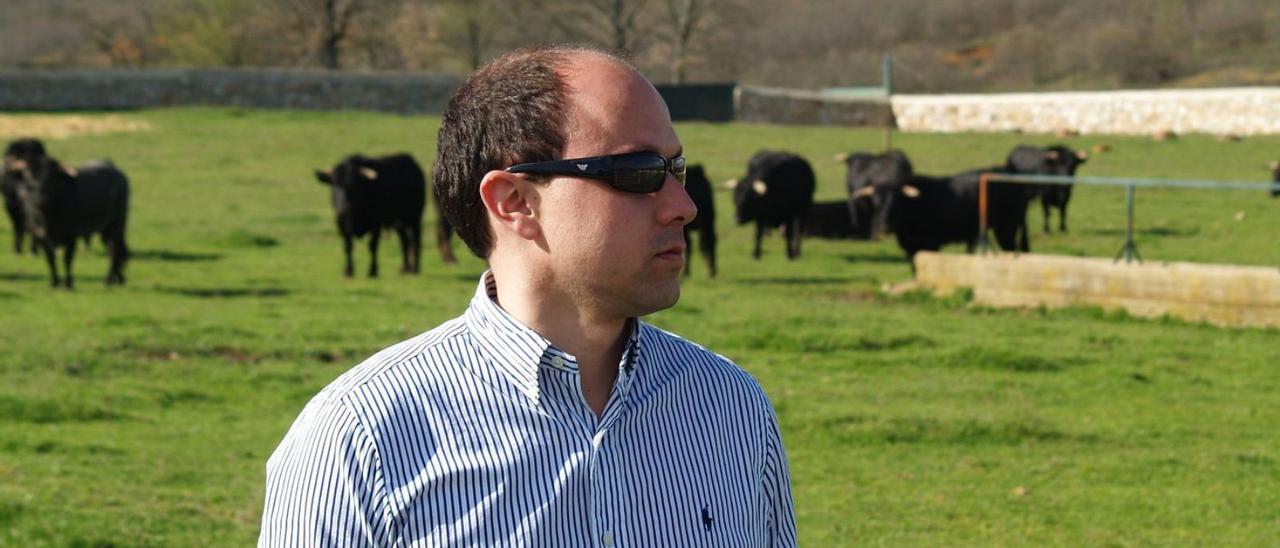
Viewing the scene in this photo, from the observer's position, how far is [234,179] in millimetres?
31906

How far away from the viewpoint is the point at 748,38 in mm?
80250

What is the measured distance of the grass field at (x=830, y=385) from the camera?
7.53 m

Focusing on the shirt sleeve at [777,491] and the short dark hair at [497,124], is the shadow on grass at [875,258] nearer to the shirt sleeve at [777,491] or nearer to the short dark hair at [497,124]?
the shirt sleeve at [777,491]

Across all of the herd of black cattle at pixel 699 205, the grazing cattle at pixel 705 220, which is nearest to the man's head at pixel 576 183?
the herd of black cattle at pixel 699 205

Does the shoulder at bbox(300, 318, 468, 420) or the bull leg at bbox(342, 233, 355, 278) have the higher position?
the shoulder at bbox(300, 318, 468, 420)

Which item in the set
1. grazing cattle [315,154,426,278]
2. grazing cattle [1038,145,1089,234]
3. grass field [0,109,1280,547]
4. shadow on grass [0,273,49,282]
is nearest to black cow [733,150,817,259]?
grass field [0,109,1280,547]

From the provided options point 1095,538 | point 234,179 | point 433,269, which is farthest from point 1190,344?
point 234,179

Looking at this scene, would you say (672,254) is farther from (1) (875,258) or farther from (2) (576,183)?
(1) (875,258)

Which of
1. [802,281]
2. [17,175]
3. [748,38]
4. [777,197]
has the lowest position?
[802,281]

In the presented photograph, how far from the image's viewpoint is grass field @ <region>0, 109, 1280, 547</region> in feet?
24.7

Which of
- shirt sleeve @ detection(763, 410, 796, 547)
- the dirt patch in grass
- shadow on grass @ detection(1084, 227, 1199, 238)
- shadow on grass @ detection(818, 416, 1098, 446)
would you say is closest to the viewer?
shirt sleeve @ detection(763, 410, 796, 547)

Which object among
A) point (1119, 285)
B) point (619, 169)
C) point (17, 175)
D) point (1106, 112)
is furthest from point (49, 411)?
point (1106, 112)

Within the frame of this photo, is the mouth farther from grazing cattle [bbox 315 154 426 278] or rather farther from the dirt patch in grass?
the dirt patch in grass

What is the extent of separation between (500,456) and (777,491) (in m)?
0.58
